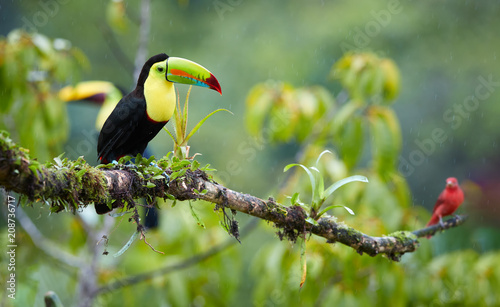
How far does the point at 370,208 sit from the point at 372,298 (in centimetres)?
81

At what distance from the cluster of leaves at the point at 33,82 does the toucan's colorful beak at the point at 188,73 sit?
143 cm

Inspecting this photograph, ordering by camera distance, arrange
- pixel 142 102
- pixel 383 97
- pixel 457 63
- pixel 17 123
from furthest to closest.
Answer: pixel 457 63 < pixel 383 97 < pixel 17 123 < pixel 142 102

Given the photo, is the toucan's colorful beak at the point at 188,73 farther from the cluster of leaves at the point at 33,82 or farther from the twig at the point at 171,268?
the twig at the point at 171,268

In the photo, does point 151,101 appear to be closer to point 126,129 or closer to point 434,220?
point 126,129

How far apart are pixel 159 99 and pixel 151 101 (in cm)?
4

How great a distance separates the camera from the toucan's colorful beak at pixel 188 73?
2.24m

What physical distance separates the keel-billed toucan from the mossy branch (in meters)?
0.43

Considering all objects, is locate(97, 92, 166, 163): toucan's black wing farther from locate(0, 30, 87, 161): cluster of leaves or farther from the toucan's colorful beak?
locate(0, 30, 87, 161): cluster of leaves

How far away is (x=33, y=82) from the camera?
3.70 meters

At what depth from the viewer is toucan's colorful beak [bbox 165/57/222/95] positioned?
2236mm

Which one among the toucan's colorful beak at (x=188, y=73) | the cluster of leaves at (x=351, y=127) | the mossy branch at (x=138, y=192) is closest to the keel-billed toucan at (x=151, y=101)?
the toucan's colorful beak at (x=188, y=73)

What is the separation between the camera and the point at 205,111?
871 centimetres

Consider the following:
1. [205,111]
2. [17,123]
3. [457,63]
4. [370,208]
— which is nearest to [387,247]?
[370,208]

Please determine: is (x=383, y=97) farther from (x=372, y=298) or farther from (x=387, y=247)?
(x=387, y=247)
